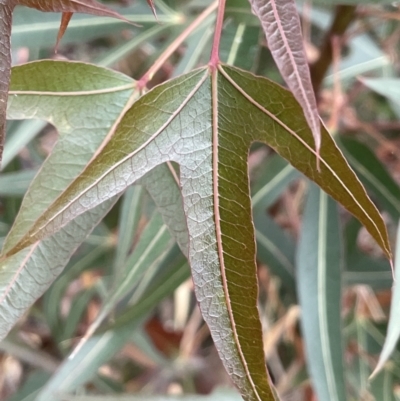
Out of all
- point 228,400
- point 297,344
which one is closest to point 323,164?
point 228,400

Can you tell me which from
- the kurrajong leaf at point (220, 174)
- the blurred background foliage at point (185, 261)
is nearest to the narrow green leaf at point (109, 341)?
the blurred background foliage at point (185, 261)

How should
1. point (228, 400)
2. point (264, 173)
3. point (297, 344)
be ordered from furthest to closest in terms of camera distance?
1. point (297, 344)
2. point (264, 173)
3. point (228, 400)

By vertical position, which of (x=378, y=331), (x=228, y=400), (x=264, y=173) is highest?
(x=264, y=173)

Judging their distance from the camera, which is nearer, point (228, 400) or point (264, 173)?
point (228, 400)

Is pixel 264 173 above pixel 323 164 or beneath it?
above

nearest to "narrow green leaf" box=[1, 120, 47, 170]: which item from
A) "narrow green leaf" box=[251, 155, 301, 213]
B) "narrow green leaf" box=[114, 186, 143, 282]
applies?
"narrow green leaf" box=[114, 186, 143, 282]

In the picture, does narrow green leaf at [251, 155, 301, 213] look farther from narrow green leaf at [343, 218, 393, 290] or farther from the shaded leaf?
the shaded leaf

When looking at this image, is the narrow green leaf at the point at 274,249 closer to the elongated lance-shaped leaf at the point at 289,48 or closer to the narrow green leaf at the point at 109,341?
the narrow green leaf at the point at 109,341

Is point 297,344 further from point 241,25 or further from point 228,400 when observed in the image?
point 241,25
